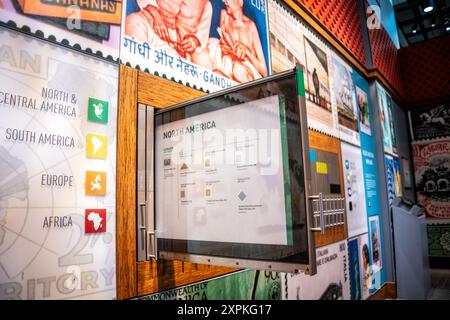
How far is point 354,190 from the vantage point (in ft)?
11.4

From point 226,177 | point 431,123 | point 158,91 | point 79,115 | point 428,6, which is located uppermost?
point 428,6

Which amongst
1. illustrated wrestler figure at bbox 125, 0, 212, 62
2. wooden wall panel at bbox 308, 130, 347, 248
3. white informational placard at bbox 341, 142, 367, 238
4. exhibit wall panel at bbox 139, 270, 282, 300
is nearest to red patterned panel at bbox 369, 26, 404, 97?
white informational placard at bbox 341, 142, 367, 238

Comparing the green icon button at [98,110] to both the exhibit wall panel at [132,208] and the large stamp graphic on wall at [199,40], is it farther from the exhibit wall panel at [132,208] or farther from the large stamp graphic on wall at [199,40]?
the large stamp graphic on wall at [199,40]

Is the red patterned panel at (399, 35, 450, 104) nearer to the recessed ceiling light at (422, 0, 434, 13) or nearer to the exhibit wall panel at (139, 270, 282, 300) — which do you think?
the recessed ceiling light at (422, 0, 434, 13)

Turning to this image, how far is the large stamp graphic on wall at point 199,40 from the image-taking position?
1408mm

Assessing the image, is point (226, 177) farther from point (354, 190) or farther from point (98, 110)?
point (354, 190)

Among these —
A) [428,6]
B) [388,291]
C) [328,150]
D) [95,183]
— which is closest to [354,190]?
[328,150]

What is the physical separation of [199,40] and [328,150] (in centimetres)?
176

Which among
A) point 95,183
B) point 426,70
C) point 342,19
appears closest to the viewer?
point 95,183

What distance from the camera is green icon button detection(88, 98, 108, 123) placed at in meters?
1.18

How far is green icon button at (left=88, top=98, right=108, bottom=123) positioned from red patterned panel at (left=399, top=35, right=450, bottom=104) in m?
5.97

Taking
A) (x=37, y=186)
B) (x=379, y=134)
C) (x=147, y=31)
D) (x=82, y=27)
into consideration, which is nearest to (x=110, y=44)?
(x=82, y=27)

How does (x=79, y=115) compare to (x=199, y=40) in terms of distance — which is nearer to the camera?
(x=79, y=115)

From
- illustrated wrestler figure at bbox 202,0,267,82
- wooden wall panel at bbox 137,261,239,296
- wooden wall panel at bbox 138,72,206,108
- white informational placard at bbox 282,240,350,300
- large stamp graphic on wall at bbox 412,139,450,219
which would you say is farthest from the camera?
large stamp graphic on wall at bbox 412,139,450,219
